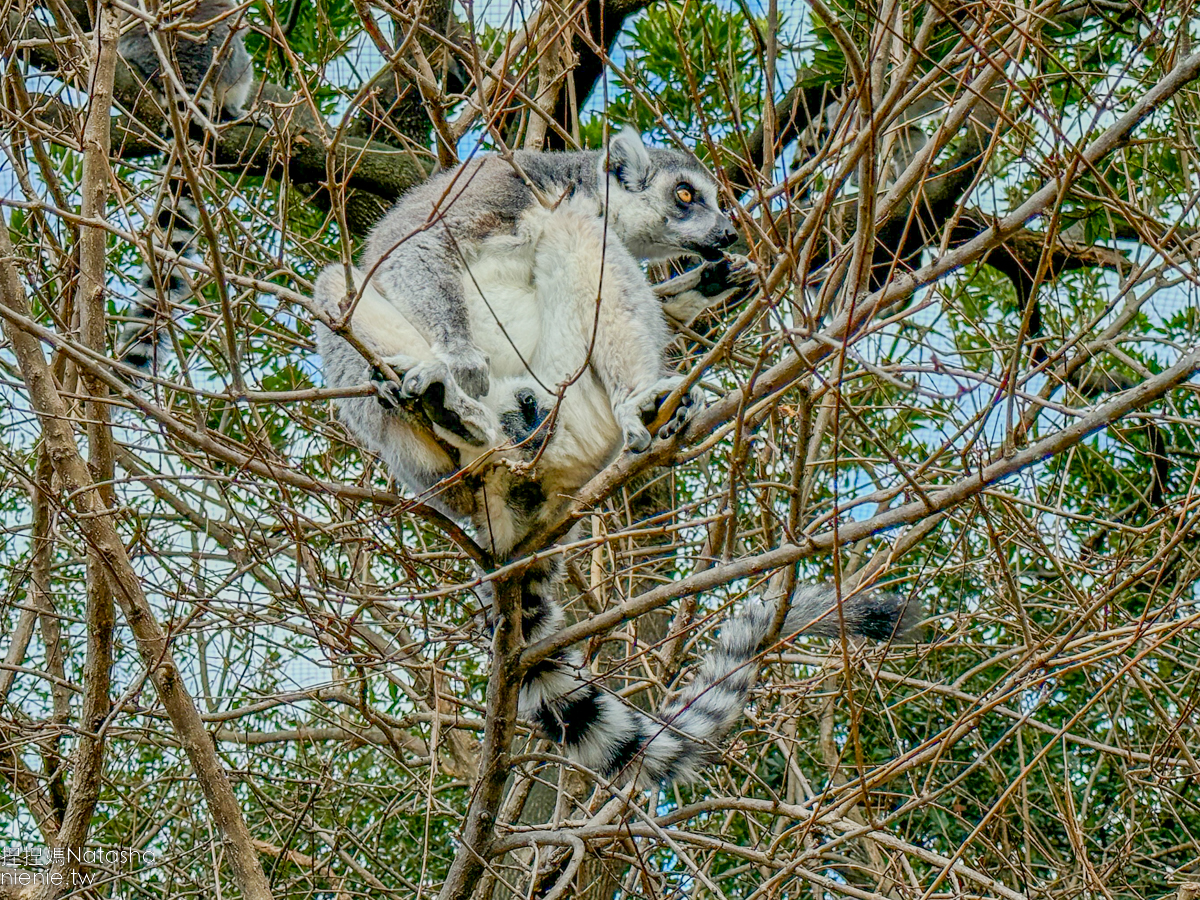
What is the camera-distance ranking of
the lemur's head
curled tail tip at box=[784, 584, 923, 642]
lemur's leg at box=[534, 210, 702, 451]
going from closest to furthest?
1. curled tail tip at box=[784, 584, 923, 642]
2. lemur's leg at box=[534, 210, 702, 451]
3. the lemur's head

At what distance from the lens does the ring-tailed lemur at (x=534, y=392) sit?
156 inches

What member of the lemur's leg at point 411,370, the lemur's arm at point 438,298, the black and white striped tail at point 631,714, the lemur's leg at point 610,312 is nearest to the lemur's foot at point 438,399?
the lemur's leg at point 411,370

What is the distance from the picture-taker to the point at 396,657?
4.07 metres

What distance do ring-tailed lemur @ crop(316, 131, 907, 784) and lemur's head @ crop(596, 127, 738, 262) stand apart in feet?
1.79

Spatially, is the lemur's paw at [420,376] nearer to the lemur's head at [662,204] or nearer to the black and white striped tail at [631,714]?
the black and white striped tail at [631,714]

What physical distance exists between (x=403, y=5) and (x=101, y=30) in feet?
3.48

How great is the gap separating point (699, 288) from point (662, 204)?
46cm

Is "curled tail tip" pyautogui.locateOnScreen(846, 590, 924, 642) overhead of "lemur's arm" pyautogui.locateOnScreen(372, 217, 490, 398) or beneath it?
beneath

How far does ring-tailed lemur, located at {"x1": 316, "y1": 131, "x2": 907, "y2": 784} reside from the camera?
156 inches

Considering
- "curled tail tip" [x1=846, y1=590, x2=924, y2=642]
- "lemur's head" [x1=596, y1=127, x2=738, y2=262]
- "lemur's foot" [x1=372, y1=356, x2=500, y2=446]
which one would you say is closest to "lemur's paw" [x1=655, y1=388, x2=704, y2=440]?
"lemur's foot" [x1=372, y1=356, x2=500, y2=446]

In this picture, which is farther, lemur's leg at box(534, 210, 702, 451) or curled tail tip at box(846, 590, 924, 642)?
lemur's leg at box(534, 210, 702, 451)

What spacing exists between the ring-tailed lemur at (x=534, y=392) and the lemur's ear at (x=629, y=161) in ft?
1.89

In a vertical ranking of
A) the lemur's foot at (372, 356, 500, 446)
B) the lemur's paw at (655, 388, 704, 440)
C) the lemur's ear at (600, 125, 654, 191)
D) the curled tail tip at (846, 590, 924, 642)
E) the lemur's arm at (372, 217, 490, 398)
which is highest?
the lemur's ear at (600, 125, 654, 191)

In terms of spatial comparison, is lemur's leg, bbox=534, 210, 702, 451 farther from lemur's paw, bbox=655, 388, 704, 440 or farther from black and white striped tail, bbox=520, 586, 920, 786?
black and white striped tail, bbox=520, 586, 920, 786
